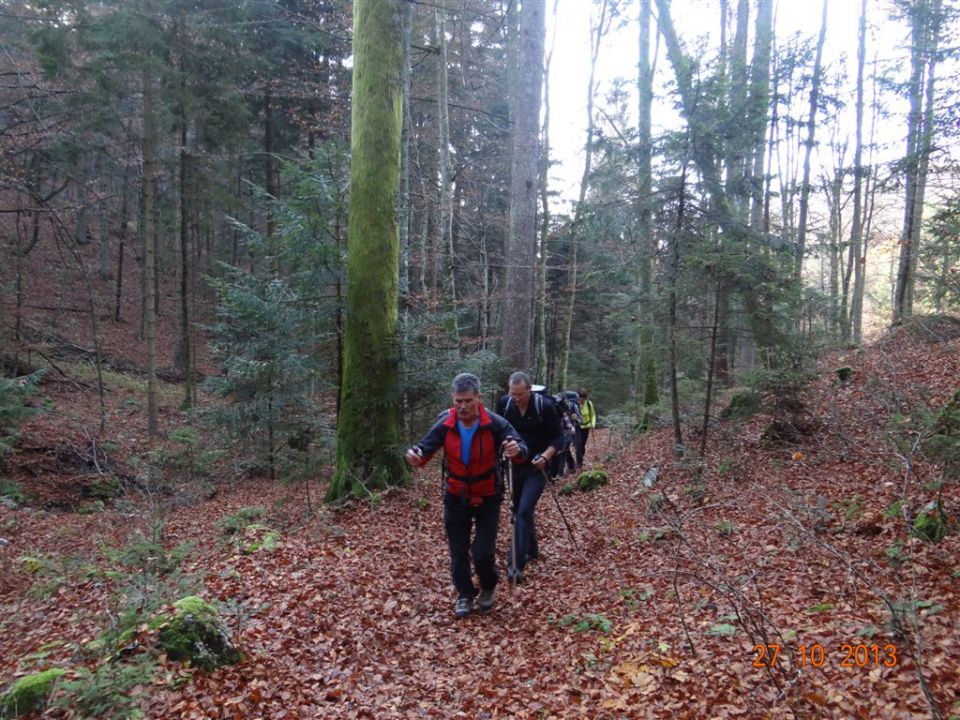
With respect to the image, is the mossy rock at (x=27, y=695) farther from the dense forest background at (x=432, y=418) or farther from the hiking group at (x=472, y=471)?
the hiking group at (x=472, y=471)

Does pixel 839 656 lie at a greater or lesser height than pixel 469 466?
lesser

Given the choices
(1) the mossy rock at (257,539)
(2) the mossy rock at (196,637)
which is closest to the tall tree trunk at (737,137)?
(1) the mossy rock at (257,539)

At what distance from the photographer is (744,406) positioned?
934 cm

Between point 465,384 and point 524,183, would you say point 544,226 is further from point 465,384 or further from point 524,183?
point 465,384

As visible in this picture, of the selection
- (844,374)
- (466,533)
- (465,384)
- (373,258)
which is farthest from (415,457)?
(844,374)

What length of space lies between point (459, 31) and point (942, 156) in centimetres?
1301

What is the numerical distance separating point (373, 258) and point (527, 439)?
402cm

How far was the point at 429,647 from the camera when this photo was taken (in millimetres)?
4918

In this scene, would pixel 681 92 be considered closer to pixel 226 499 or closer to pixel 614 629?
pixel 614 629

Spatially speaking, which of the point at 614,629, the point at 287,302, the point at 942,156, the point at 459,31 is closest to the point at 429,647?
the point at 614,629

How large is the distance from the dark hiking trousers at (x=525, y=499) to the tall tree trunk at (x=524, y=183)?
4.96 m

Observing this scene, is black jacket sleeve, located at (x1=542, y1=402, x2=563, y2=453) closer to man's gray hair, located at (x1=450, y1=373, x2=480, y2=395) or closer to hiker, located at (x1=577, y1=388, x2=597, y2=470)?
man's gray hair, located at (x1=450, y1=373, x2=480, y2=395)

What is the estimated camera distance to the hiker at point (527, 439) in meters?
6.13

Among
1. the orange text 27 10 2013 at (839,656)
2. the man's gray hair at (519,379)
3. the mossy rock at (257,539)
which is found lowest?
the mossy rock at (257,539)
